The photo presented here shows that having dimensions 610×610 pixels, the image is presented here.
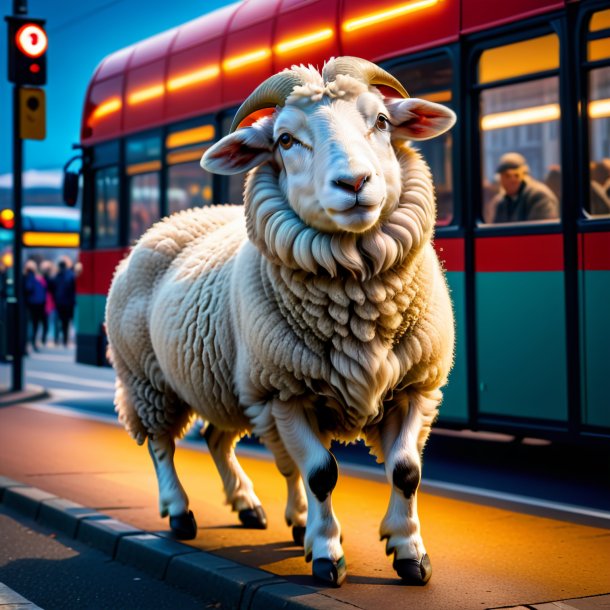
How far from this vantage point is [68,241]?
27.3m

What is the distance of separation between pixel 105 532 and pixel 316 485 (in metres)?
1.56

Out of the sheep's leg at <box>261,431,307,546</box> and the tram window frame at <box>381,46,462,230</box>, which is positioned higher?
the tram window frame at <box>381,46,462,230</box>

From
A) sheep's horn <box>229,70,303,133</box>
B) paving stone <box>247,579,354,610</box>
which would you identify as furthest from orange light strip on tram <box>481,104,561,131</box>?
paving stone <box>247,579,354,610</box>

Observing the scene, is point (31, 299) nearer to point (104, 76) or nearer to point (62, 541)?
point (104, 76)

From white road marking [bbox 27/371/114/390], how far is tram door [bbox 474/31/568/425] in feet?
29.0

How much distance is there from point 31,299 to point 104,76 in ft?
39.8

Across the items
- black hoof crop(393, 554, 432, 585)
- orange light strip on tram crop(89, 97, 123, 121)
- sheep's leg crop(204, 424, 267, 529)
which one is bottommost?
black hoof crop(393, 554, 432, 585)

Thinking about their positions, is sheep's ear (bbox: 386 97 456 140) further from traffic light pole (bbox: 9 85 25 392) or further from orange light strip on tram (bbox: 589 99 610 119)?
traffic light pole (bbox: 9 85 25 392)

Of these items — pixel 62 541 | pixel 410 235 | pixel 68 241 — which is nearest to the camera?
pixel 410 235

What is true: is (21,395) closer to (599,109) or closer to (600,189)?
(600,189)

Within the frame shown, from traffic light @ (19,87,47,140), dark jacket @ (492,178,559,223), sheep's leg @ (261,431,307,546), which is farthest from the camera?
traffic light @ (19,87,47,140)

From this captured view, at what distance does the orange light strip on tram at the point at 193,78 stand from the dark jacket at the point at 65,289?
13.0 meters

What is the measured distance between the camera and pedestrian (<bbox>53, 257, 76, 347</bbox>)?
2405 centimetres

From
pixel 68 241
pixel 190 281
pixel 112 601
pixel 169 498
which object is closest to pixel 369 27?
pixel 190 281
